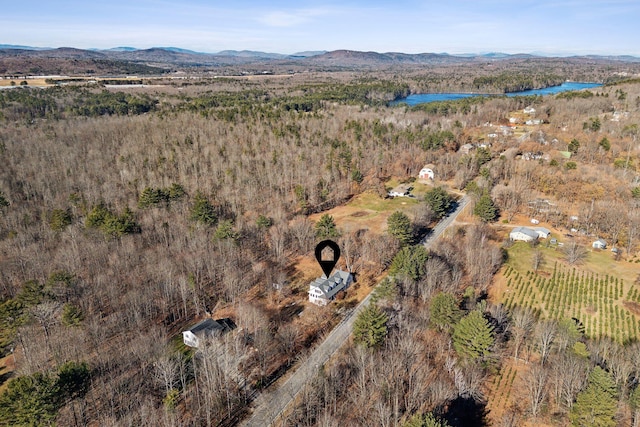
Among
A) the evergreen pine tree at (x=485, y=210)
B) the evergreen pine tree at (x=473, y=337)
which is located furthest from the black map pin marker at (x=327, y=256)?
the evergreen pine tree at (x=485, y=210)

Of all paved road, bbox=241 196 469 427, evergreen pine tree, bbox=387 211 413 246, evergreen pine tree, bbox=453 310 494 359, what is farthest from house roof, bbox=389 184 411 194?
evergreen pine tree, bbox=453 310 494 359

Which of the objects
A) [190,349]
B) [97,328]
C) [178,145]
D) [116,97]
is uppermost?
[116,97]

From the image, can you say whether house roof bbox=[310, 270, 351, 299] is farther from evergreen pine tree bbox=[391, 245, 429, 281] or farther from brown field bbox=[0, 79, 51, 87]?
brown field bbox=[0, 79, 51, 87]

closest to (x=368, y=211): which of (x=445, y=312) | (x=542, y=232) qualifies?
(x=542, y=232)

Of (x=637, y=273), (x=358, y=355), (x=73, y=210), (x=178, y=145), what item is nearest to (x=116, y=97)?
(x=178, y=145)

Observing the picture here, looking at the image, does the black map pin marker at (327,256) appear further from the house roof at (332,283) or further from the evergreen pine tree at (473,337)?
the evergreen pine tree at (473,337)

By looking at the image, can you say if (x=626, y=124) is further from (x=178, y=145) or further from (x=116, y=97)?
(x=116, y=97)
